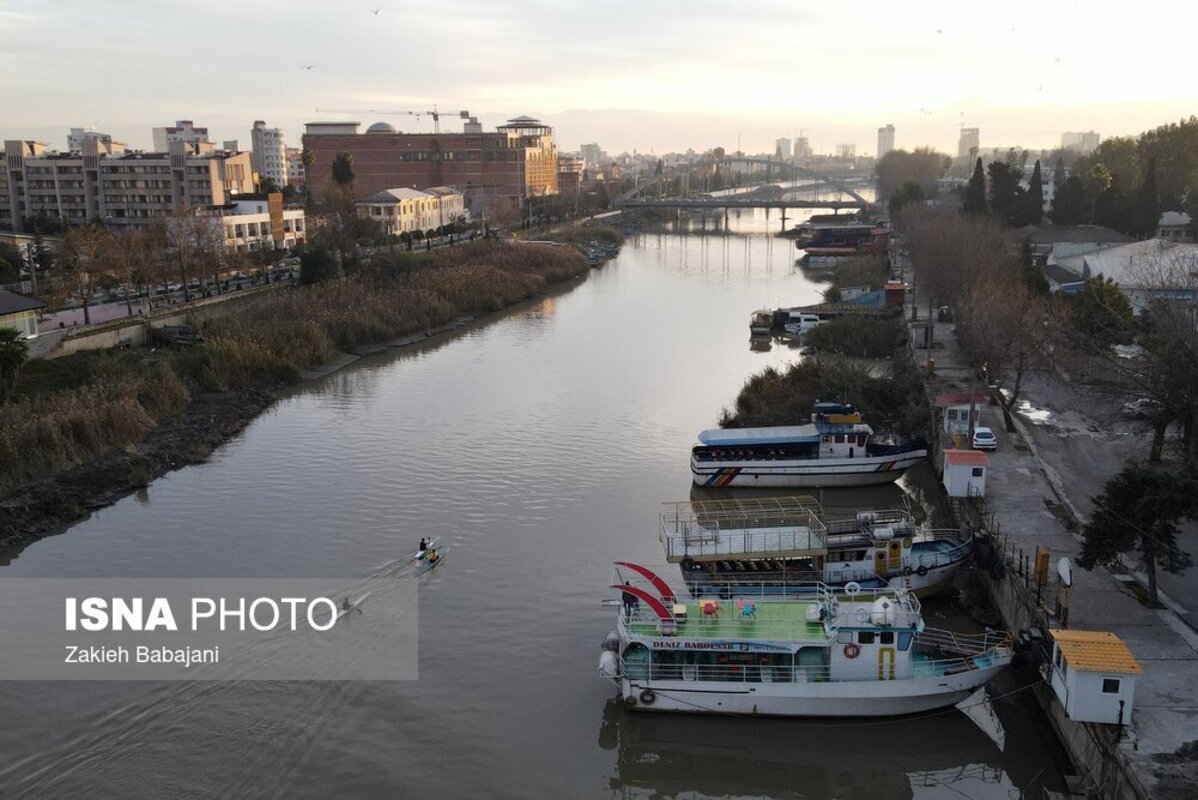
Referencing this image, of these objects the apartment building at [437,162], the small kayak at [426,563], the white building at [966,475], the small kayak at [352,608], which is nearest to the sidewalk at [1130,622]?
the white building at [966,475]

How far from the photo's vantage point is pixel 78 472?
12.4 m

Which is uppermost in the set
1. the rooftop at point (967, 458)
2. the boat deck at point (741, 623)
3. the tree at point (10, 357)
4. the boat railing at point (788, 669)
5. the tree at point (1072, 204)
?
the tree at point (1072, 204)

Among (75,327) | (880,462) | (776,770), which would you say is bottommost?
(776,770)

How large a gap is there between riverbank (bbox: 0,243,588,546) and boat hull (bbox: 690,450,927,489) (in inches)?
271

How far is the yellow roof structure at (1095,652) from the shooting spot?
6.02m

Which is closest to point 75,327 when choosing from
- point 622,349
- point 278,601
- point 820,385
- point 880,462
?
point 622,349

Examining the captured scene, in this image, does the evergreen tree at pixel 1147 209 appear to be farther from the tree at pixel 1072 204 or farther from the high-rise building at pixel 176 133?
the high-rise building at pixel 176 133

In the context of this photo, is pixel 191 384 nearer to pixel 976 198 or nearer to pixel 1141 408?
pixel 1141 408

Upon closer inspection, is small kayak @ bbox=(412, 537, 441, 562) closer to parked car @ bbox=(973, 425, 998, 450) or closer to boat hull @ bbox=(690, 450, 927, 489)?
boat hull @ bbox=(690, 450, 927, 489)

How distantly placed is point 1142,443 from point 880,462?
10.7 feet

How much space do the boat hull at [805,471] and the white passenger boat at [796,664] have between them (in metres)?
4.54

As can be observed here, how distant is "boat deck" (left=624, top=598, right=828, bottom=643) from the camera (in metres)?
7.43

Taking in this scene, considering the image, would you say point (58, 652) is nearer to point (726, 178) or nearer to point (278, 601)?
point (278, 601)

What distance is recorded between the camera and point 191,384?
655 inches
